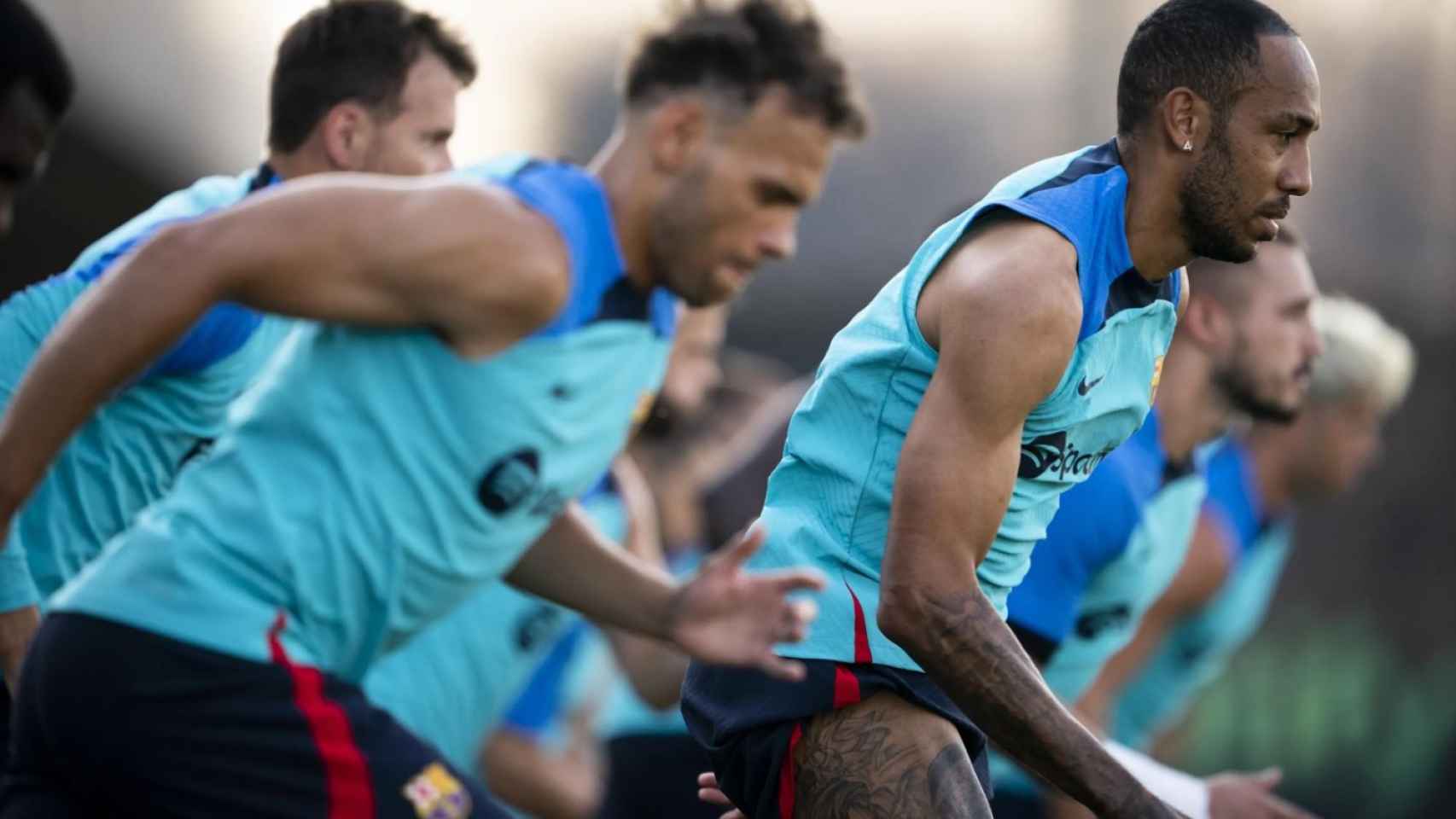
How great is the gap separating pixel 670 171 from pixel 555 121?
10.1 meters

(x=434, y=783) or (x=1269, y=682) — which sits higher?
(x=434, y=783)

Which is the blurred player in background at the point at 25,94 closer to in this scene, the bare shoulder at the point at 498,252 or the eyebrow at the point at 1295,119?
the bare shoulder at the point at 498,252

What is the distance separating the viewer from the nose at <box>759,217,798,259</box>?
3754mm

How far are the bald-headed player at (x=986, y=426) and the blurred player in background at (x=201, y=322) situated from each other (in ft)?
4.07

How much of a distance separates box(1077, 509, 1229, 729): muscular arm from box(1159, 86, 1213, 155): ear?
6.66ft

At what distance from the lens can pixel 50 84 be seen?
15.4ft

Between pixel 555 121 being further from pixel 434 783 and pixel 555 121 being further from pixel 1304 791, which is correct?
pixel 434 783

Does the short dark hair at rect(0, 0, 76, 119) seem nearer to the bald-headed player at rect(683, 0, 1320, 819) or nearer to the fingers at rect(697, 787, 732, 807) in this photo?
the bald-headed player at rect(683, 0, 1320, 819)

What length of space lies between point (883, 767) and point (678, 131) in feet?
4.11

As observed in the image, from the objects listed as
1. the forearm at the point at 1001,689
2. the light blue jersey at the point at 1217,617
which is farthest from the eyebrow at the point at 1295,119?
the light blue jersey at the point at 1217,617

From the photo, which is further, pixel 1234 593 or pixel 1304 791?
pixel 1304 791

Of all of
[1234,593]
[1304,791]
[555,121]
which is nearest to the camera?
[1234,593]

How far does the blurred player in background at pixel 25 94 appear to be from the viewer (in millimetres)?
4598

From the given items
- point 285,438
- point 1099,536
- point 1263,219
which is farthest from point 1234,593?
point 285,438
